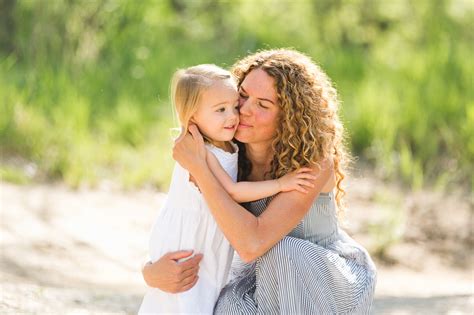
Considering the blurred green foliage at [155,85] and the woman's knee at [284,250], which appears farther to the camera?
the blurred green foliage at [155,85]

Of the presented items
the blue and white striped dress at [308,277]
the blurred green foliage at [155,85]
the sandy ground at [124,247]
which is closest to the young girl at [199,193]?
the blue and white striped dress at [308,277]

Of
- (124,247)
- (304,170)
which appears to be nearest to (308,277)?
(304,170)

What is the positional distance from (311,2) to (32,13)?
10.8 ft

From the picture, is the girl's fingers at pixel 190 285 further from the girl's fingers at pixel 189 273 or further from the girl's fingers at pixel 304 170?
the girl's fingers at pixel 304 170

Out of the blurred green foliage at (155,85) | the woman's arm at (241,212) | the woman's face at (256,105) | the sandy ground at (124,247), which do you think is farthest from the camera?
the blurred green foliage at (155,85)

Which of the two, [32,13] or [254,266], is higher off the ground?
[32,13]

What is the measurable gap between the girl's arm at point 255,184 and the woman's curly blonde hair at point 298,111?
49 mm

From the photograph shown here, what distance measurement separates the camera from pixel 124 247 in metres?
5.34

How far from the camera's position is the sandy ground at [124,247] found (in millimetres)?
4066

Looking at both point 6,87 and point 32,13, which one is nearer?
point 6,87

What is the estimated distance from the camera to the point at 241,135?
2.98 m

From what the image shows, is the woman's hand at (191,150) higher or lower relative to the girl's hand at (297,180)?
higher

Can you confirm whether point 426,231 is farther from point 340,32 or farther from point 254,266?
point 340,32

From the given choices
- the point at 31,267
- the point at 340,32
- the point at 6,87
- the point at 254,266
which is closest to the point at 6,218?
the point at 31,267
